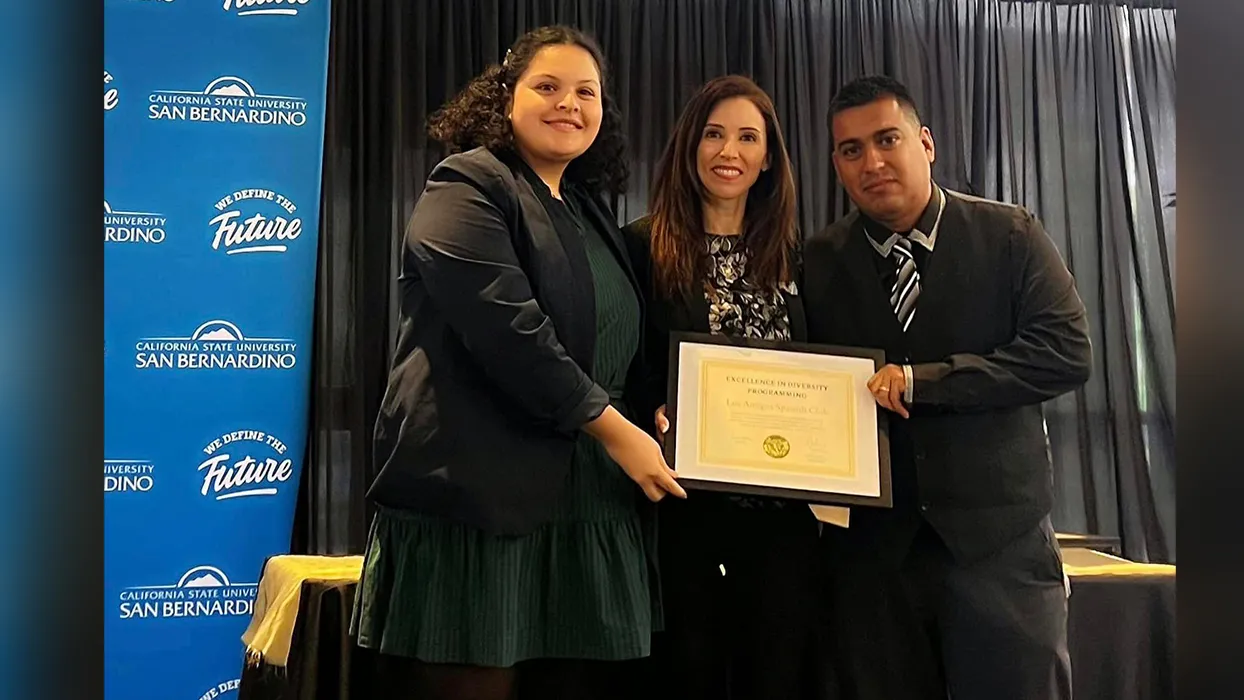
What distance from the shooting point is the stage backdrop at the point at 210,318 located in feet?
3.87

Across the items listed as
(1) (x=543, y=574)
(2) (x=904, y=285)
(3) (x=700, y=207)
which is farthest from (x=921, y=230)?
(1) (x=543, y=574)

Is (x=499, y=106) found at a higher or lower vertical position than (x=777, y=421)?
higher

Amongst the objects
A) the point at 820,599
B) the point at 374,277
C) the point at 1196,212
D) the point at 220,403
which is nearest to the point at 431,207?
the point at 374,277

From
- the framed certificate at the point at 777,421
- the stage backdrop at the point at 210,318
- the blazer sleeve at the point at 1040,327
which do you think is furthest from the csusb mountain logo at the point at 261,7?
the blazer sleeve at the point at 1040,327

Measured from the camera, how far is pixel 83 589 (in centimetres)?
18

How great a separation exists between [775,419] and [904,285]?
26cm

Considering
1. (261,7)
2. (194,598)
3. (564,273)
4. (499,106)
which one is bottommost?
(194,598)

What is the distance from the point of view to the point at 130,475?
118 cm

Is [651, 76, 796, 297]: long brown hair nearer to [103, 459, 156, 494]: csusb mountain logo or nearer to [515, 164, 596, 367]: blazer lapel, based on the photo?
[515, 164, 596, 367]: blazer lapel

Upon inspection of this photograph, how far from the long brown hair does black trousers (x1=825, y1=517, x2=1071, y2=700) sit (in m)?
0.42

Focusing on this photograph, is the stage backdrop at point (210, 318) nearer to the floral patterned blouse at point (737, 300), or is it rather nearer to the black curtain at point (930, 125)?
the black curtain at point (930, 125)

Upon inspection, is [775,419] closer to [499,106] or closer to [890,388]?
[890,388]

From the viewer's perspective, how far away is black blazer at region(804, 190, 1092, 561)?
129cm

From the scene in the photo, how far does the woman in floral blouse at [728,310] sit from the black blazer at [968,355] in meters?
0.07
